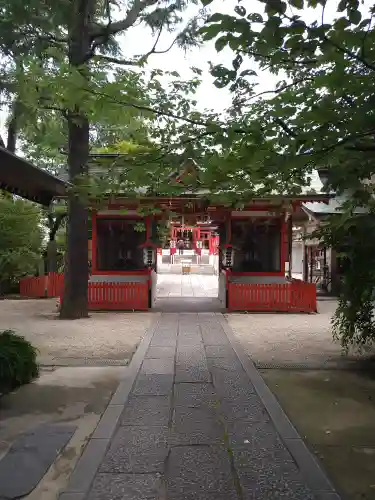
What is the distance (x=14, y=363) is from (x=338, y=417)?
4.28m

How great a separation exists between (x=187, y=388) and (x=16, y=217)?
12.4 metres

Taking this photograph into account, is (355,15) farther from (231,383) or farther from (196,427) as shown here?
(231,383)

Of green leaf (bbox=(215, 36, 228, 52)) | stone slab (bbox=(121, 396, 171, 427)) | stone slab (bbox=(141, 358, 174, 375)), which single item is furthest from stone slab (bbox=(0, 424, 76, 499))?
green leaf (bbox=(215, 36, 228, 52))

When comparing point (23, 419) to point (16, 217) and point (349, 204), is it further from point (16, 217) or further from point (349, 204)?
point (16, 217)

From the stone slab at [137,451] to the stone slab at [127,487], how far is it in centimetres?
9

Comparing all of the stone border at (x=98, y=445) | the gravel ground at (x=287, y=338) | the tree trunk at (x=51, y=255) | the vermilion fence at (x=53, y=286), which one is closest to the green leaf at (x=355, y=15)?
the stone border at (x=98, y=445)

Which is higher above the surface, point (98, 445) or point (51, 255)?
point (51, 255)

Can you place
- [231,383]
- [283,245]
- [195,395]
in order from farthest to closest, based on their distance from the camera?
[283,245], [231,383], [195,395]

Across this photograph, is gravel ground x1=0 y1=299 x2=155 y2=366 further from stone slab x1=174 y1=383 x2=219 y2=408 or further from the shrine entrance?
the shrine entrance

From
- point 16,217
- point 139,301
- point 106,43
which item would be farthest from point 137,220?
point 106,43

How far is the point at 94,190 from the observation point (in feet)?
16.3

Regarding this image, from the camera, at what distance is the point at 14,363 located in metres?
6.01

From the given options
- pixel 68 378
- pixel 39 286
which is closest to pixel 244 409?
pixel 68 378

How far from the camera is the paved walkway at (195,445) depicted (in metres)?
3.43
